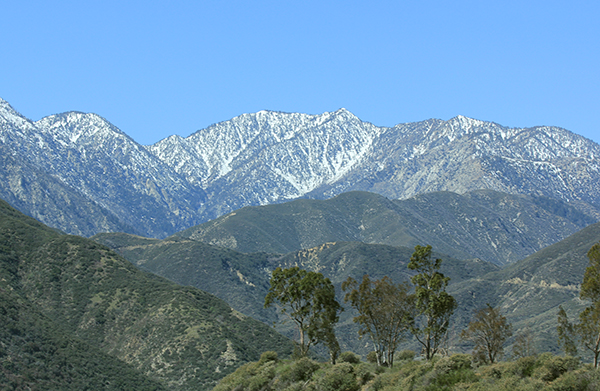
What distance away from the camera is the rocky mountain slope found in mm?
117562

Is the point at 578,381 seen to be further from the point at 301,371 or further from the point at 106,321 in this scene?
the point at 106,321

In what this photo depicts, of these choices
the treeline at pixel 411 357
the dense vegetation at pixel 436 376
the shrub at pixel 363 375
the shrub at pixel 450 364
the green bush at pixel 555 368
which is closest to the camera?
the dense vegetation at pixel 436 376

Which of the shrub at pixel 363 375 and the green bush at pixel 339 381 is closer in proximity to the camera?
the green bush at pixel 339 381

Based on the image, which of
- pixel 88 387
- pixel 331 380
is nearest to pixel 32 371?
pixel 88 387

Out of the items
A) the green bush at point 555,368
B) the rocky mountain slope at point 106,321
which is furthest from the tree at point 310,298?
the rocky mountain slope at point 106,321

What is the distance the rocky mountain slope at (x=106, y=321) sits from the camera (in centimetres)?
11756

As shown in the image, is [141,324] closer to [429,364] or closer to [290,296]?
[290,296]

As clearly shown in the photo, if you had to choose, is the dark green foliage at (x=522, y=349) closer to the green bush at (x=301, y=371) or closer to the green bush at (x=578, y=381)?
the green bush at (x=301, y=371)

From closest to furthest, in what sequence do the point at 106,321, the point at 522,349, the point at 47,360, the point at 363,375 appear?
the point at 363,375
the point at 522,349
the point at 47,360
the point at 106,321

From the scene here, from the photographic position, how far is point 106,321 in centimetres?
14600

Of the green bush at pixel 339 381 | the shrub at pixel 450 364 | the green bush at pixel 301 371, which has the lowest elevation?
the shrub at pixel 450 364

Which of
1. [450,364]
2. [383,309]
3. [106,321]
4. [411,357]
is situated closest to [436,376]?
[450,364]

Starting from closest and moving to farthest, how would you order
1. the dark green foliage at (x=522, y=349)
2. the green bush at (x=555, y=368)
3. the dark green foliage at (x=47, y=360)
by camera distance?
the green bush at (x=555, y=368)
the dark green foliage at (x=522, y=349)
the dark green foliage at (x=47, y=360)

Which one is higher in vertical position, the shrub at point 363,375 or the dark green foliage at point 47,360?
the dark green foliage at point 47,360
